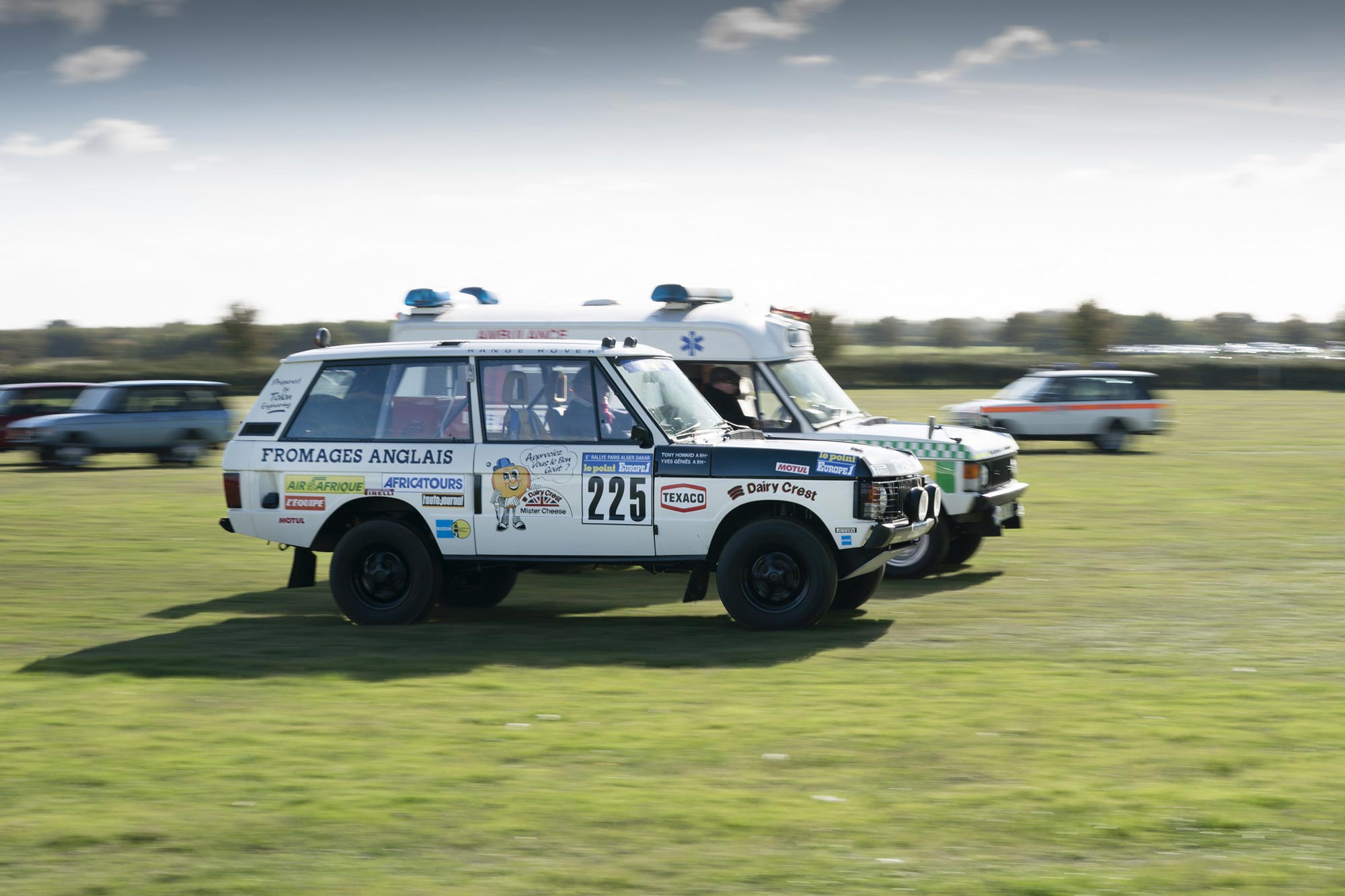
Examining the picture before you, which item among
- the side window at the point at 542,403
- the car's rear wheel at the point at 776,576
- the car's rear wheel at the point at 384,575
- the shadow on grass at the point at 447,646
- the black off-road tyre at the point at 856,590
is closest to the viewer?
the shadow on grass at the point at 447,646

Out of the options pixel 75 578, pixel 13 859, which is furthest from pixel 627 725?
pixel 75 578

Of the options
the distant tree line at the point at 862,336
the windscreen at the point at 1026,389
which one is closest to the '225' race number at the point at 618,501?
the windscreen at the point at 1026,389

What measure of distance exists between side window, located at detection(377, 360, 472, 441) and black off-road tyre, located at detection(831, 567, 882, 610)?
10.5 ft

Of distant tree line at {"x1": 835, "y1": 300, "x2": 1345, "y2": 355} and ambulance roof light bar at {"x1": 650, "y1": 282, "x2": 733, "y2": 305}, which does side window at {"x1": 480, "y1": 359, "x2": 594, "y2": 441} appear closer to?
ambulance roof light bar at {"x1": 650, "y1": 282, "x2": 733, "y2": 305}

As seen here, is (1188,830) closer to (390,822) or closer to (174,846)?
(390,822)

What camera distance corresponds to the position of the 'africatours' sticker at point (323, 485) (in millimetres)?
10555

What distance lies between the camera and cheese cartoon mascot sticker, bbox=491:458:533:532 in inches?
406

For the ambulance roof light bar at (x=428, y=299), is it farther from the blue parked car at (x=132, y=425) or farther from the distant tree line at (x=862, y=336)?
the distant tree line at (x=862, y=336)

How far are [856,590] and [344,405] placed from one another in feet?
13.7

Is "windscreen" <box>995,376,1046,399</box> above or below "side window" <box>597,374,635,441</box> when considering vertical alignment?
below

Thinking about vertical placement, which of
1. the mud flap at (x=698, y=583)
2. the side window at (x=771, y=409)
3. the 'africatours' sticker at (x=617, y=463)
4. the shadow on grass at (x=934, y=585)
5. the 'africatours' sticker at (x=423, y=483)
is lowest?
the shadow on grass at (x=934, y=585)

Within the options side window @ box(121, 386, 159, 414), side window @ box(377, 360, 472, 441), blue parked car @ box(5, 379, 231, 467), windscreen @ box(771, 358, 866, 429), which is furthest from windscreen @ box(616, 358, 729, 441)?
side window @ box(121, 386, 159, 414)

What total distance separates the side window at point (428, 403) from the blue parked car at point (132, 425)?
773 inches

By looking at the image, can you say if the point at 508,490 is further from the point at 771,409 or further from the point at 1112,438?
the point at 1112,438
